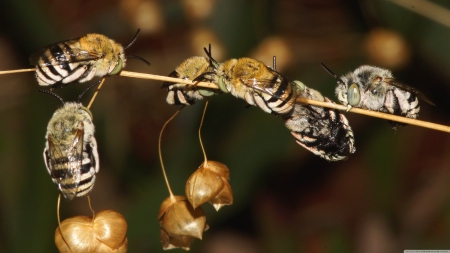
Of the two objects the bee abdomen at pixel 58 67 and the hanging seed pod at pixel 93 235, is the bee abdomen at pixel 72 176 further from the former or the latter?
the bee abdomen at pixel 58 67

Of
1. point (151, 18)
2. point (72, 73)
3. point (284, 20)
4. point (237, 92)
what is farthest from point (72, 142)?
point (284, 20)

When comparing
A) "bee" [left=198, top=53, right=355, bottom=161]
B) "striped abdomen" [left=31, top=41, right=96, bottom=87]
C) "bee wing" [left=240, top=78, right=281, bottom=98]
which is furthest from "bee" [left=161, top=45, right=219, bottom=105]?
"striped abdomen" [left=31, top=41, right=96, bottom=87]

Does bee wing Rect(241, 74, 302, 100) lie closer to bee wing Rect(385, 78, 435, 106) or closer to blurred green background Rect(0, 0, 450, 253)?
bee wing Rect(385, 78, 435, 106)

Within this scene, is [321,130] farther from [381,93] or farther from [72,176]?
[72,176]

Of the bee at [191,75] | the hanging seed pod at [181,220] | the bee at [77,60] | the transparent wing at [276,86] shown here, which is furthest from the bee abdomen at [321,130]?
the bee at [77,60]

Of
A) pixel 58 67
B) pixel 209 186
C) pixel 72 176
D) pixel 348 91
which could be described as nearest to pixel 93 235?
pixel 72 176
